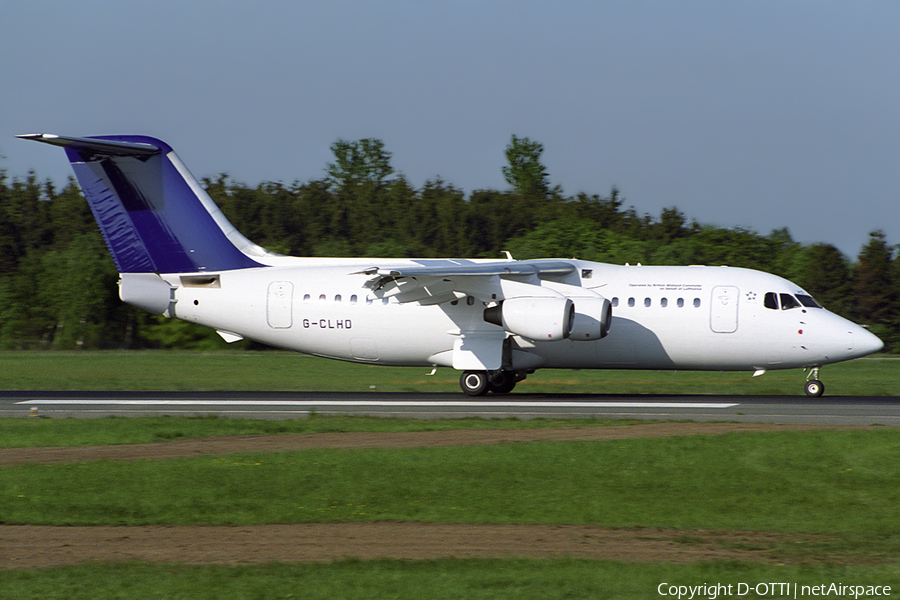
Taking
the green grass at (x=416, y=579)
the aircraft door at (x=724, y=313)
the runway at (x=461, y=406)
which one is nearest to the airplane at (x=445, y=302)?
the aircraft door at (x=724, y=313)

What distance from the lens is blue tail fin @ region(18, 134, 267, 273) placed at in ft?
87.8

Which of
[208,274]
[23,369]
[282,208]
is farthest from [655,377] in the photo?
[282,208]

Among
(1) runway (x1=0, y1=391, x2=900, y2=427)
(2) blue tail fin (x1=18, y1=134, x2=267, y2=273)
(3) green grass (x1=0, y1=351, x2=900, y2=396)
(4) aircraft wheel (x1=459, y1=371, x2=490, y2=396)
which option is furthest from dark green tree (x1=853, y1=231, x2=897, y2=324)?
(2) blue tail fin (x1=18, y1=134, x2=267, y2=273)

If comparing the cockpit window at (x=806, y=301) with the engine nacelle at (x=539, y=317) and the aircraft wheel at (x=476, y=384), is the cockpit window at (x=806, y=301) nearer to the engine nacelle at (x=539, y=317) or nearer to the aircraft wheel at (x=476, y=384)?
the engine nacelle at (x=539, y=317)

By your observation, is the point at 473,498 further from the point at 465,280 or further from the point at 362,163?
the point at 362,163

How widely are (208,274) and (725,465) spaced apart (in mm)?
17436

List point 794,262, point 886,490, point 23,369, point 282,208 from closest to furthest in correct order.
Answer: point 886,490 → point 23,369 → point 794,262 → point 282,208

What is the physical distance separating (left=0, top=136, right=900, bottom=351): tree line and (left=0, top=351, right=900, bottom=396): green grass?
1070 cm

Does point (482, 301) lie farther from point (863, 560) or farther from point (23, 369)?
point (23, 369)

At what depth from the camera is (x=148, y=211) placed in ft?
88.2

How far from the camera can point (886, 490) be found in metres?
12.1

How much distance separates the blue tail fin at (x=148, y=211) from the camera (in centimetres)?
2677

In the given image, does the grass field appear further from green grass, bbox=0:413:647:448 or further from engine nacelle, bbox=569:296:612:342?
engine nacelle, bbox=569:296:612:342

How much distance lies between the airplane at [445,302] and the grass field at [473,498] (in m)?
6.56
